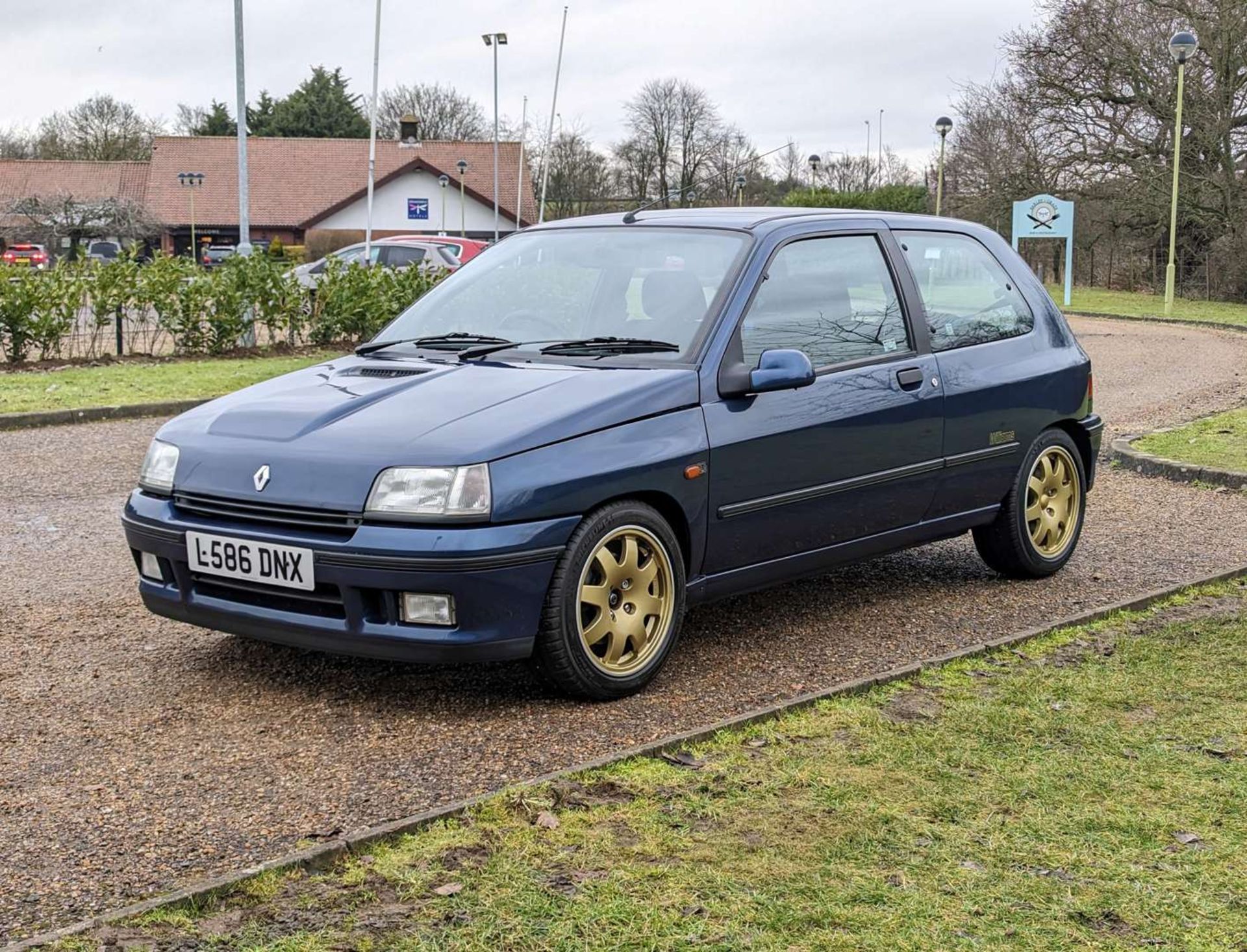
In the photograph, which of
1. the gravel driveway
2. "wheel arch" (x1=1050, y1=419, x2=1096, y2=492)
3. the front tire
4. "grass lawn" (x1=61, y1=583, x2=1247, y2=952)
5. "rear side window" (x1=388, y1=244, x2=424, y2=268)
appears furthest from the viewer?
"rear side window" (x1=388, y1=244, x2=424, y2=268)

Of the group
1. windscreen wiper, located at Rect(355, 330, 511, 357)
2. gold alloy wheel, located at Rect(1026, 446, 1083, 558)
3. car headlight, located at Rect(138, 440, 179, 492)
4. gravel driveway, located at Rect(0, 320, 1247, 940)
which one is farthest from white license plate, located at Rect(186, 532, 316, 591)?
gold alloy wheel, located at Rect(1026, 446, 1083, 558)

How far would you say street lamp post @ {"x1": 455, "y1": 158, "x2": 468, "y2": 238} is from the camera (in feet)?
209

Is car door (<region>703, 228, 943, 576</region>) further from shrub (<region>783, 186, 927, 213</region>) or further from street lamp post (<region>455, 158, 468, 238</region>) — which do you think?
street lamp post (<region>455, 158, 468, 238</region>)

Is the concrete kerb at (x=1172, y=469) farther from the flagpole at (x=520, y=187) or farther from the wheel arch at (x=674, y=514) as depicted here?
the flagpole at (x=520, y=187)

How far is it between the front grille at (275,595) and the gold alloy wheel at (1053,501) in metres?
3.61

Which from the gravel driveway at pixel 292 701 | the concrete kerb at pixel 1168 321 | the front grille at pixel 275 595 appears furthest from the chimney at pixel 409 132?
the front grille at pixel 275 595

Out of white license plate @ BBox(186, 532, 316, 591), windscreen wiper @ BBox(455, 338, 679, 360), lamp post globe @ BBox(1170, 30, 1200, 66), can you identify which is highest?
lamp post globe @ BBox(1170, 30, 1200, 66)

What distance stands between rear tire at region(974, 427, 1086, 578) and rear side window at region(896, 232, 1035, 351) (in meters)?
0.61

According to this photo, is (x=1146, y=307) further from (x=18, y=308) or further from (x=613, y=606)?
(x=613, y=606)

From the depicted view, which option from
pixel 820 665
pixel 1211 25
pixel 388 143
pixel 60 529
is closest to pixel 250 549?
pixel 820 665

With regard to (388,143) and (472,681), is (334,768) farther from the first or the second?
(388,143)

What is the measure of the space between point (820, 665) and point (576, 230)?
221 cm

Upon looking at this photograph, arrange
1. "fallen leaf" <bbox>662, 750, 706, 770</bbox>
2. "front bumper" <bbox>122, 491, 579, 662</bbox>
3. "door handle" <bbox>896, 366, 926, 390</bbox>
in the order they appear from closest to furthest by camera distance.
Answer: "fallen leaf" <bbox>662, 750, 706, 770</bbox> < "front bumper" <bbox>122, 491, 579, 662</bbox> < "door handle" <bbox>896, 366, 926, 390</bbox>

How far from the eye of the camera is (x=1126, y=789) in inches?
167
